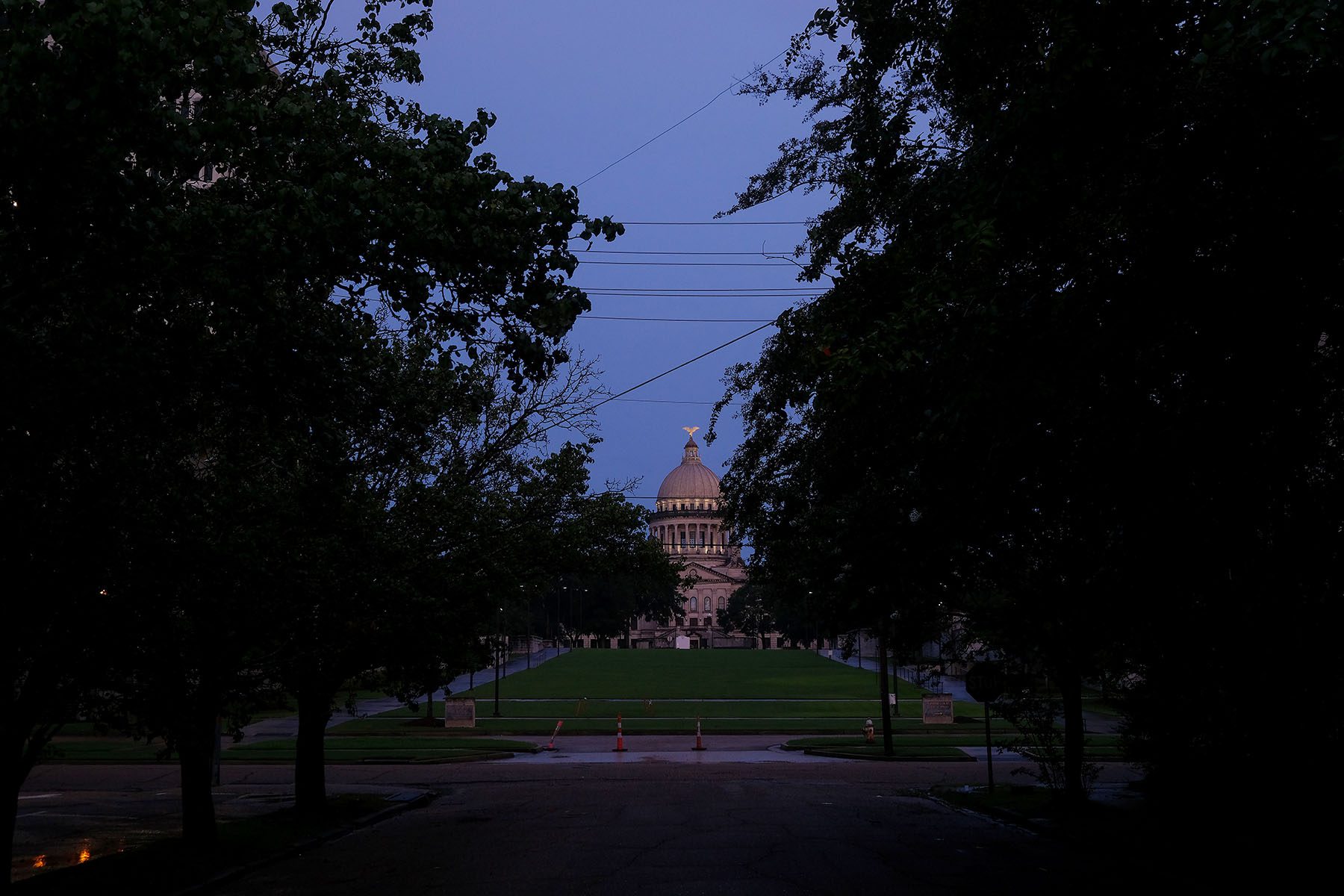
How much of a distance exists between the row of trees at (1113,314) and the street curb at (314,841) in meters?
8.22

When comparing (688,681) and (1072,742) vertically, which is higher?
(1072,742)


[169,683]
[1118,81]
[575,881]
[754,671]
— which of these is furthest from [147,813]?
[754,671]

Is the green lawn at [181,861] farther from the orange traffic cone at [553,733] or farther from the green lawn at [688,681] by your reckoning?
the green lawn at [688,681]

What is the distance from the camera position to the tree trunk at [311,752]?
21.1 metres

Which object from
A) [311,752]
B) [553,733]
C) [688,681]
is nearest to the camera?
[311,752]

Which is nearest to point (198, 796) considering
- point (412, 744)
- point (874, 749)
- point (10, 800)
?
point (10, 800)

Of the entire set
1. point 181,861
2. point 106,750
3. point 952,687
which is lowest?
point 952,687

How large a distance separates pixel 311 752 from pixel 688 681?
6115 cm

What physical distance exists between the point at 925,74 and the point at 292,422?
7.45 m

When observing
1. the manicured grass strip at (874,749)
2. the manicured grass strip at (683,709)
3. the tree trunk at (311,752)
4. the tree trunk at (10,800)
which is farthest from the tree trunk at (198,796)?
the manicured grass strip at (683,709)

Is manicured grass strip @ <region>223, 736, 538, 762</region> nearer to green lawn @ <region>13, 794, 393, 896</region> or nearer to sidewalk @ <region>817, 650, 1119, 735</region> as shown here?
sidewalk @ <region>817, 650, 1119, 735</region>

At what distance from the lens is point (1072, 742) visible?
2030 cm

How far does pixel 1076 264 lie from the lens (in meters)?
11.5

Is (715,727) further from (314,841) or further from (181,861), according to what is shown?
(181,861)
